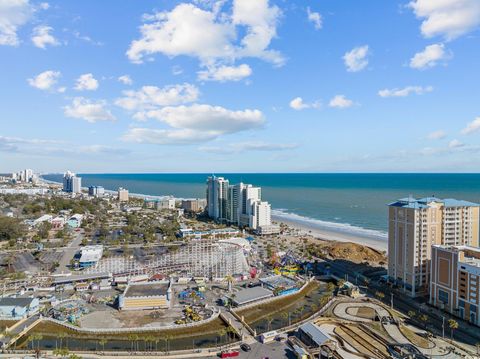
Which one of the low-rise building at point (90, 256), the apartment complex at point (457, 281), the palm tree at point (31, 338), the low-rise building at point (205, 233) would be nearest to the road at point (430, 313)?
the apartment complex at point (457, 281)

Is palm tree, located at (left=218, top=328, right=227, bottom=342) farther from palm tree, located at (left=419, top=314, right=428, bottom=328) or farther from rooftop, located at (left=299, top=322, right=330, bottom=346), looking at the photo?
palm tree, located at (left=419, top=314, right=428, bottom=328)

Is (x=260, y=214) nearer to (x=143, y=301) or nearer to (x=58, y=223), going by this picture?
(x=58, y=223)

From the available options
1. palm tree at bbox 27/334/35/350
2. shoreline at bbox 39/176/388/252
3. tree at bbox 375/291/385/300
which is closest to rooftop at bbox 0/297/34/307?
palm tree at bbox 27/334/35/350

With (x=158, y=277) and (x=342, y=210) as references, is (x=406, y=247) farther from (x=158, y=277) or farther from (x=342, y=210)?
(x=342, y=210)

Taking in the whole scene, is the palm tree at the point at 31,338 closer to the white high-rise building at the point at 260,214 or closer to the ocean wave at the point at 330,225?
the white high-rise building at the point at 260,214

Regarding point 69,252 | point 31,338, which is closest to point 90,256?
point 69,252

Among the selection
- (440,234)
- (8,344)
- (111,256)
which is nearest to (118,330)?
(8,344)
